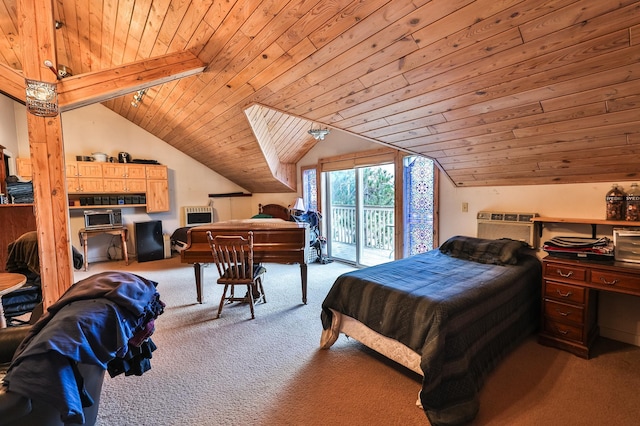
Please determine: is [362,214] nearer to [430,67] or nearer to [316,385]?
[430,67]

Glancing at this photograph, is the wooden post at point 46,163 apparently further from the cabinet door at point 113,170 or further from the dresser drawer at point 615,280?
the dresser drawer at point 615,280

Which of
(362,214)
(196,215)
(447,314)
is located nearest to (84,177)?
(196,215)

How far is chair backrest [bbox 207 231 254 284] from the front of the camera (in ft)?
10.4

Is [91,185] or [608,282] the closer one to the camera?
[608,282]

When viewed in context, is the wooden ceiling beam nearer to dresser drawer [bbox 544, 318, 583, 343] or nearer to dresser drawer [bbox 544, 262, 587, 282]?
dresser drawer [bbox 544, 262, 587, 282]

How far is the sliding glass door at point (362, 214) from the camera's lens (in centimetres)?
480

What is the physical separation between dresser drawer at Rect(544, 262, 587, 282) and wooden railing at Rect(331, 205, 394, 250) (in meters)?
2.37

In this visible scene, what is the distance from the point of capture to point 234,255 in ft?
10.4

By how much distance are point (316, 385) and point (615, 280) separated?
2334 mm

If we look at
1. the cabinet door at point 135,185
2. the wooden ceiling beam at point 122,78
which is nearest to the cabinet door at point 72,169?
the cabinet door at point 135,185

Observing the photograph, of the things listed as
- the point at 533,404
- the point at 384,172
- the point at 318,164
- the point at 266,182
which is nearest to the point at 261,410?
the point at 533,404

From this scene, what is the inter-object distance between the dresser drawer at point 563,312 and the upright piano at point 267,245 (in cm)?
237

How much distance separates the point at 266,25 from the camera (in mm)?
2230

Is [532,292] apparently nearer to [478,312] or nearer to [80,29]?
[478,312]
